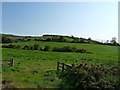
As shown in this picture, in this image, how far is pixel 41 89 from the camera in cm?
689

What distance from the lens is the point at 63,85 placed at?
7395mm

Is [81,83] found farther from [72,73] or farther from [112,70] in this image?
[112,70]

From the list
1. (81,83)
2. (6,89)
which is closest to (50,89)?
(81,83)

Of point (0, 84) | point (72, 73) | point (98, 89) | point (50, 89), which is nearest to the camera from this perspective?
point (98, 89)

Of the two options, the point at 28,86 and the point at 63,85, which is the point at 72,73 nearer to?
the point at 63,85

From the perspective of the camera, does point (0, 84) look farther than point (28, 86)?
Yes

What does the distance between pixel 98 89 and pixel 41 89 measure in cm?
248

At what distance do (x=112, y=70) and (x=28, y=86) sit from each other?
4.97m

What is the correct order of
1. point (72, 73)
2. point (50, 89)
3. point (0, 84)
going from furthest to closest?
point (72, 73) → point (0, 84) → point (50, 89)

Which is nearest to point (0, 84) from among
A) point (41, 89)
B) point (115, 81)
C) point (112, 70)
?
point (41, 89)

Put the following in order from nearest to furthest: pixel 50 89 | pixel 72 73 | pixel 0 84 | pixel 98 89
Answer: pixel 98 89 → pixel 50 89 → pixel 0 84 → pixel 72 73

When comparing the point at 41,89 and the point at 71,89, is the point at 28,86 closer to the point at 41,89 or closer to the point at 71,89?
the point at 41,89

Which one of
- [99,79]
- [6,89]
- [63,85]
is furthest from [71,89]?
[6,89]

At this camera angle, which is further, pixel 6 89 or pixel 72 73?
pixel 72 73
